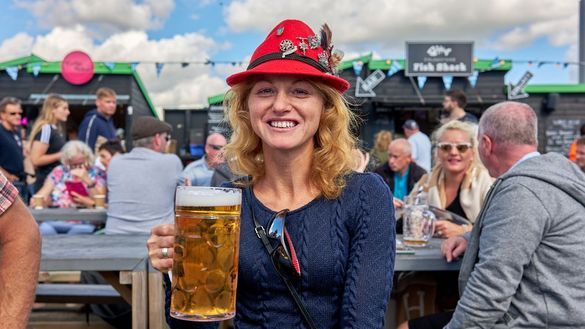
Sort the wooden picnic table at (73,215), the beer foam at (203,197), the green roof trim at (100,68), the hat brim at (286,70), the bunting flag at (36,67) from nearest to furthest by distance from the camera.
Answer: the beer foam at (203,197) → the hat brim at (286,70) → the wooden picnic table at (73,215) → the bunting flag at (36,67) → the green roof trim at (100,68)

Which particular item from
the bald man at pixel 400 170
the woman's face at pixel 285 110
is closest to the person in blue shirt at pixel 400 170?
the bald man at pixel 400 170

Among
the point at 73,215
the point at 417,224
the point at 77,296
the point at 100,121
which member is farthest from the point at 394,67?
the point at 417,224

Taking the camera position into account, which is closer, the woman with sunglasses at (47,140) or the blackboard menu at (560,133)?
the woman with sunglasses at (47,140)

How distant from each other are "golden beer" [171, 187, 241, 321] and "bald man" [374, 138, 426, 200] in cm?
389

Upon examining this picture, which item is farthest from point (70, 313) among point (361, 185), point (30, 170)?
point (30, 170)

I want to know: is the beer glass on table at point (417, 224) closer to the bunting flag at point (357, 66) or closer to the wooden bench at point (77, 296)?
the wooden bench at point (77, 296)

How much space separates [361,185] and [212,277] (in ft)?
1.68

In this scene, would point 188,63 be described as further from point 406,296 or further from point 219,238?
point 219,238

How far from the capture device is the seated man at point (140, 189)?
3.90m

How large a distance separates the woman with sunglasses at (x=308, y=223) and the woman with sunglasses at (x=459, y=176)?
1700mm

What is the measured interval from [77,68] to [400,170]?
998 cm

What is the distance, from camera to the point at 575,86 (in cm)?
1326

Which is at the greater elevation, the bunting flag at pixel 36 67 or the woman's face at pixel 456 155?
A: the bunting flag at pixel 36 67

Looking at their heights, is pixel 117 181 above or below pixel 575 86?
below
